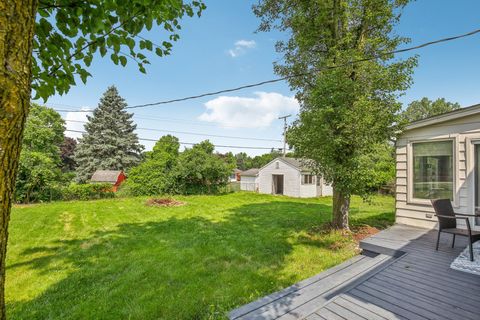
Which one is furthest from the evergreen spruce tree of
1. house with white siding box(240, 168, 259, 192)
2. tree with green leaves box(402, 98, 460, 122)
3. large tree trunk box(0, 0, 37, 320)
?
tree with green leaves box(402, 98, 460, 122)

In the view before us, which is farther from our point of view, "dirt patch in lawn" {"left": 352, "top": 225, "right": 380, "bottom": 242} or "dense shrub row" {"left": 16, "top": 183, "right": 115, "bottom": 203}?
"dense shrub row" {"left": 16, "top": 183, "right": 115, "bottom": 203}

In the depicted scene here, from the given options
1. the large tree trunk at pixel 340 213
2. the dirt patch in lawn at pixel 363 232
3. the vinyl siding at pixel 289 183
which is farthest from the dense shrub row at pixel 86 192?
the dirt patch in lawn at pixel 363 232

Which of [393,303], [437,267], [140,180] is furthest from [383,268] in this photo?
[140,180]

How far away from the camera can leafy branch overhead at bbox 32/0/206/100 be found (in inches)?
65.1

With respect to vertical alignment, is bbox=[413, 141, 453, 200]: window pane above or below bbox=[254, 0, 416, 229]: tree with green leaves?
below

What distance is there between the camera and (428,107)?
33.6m

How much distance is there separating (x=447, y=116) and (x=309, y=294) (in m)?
5.35

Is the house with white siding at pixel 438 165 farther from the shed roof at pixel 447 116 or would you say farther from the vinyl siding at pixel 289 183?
the vinyl siding at pixel 289 183

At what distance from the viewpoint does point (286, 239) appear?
20.3 ft

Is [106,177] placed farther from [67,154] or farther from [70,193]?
[67,154]

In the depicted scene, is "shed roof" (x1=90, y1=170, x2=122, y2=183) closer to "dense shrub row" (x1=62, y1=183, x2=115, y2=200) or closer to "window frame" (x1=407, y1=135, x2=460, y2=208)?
"dense shrub row" (x1=62, y1=183, x2=115, y2=200)

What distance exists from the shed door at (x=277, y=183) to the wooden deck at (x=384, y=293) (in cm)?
1654

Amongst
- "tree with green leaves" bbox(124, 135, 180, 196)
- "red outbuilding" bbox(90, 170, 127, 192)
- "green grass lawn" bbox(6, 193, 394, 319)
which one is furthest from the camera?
"red outbuilding" bbox(90, 170, 127, 192)

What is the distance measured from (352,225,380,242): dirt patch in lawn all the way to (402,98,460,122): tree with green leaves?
32.5m
